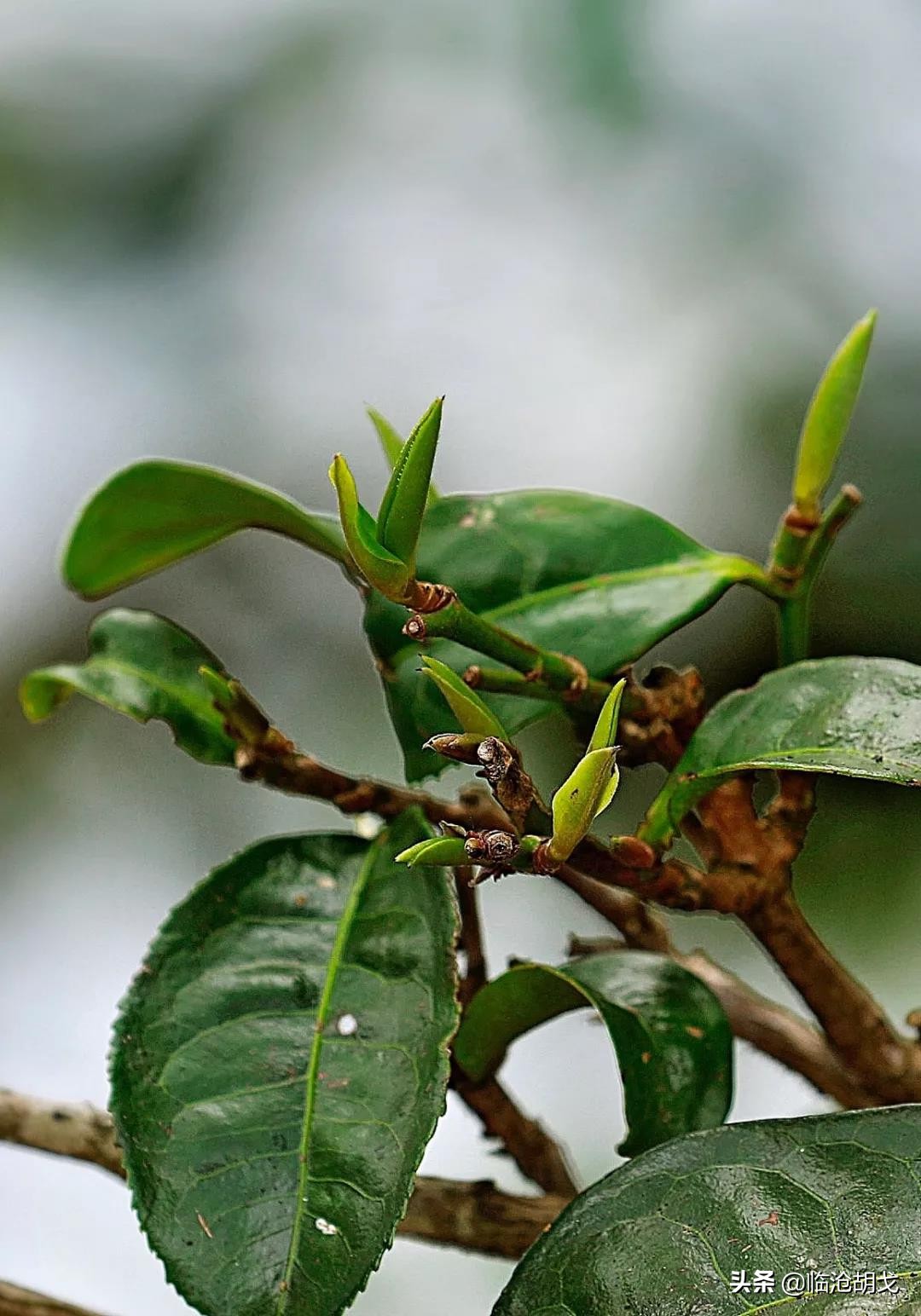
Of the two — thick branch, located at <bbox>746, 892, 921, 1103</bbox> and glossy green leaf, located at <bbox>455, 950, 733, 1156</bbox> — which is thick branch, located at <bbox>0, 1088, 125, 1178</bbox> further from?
thick branch, located at <bbox>746, 892, 921, 1103</bbox>

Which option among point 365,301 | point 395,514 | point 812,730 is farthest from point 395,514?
point 365,301

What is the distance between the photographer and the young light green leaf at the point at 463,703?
0.32m

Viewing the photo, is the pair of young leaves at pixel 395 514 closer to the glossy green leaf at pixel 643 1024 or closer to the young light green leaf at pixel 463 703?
the young light green leaf at pixel 463 703

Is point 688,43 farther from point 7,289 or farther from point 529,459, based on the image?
point 7,289

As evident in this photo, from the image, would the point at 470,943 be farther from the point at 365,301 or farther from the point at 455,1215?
the point at 365,301

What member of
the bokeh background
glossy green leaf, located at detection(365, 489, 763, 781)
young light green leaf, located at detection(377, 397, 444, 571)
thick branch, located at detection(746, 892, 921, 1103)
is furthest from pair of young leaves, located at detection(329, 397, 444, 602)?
the bokeh background

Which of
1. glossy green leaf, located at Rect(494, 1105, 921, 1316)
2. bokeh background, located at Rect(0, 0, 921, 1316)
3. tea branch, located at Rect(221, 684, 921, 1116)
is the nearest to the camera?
glossy green leaf, located at Rect(494, 1105, 921, 1316)

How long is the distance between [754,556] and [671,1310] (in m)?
1.10

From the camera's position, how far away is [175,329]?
4.85 ft

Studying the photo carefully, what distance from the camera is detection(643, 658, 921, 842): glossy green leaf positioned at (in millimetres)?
333

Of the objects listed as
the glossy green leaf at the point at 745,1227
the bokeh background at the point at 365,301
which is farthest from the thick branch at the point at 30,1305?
the bokeh background at the point at 365,301

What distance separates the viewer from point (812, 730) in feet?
1.18

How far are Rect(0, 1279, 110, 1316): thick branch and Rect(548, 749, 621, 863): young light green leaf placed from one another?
0.95ft

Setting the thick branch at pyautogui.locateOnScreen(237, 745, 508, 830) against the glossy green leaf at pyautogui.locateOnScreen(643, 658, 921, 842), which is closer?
the glossy green leaf at pyautogui.locateOnScreen(643, 658, 921, 842)
